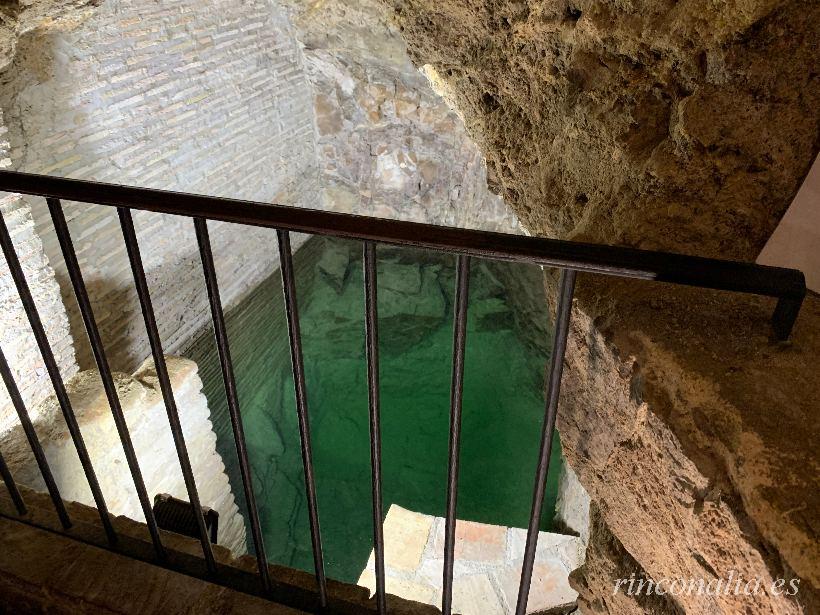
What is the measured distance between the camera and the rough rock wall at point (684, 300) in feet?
3.35

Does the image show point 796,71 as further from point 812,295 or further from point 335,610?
point 335,610

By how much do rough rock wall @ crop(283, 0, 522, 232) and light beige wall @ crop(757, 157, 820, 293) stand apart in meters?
6.09

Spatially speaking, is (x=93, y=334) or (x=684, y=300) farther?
(x=93, y=334)

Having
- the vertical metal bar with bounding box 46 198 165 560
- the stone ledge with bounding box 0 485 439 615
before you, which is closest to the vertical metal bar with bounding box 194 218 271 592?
the stone ledge with bounding box 0 485 439 615

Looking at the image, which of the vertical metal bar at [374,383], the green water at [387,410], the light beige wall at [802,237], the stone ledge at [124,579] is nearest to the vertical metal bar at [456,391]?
the vertical metal bar at [374,383]

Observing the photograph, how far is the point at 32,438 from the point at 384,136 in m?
6.96

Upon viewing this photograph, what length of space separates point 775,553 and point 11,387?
185 cm

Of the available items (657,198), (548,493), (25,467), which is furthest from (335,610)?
(548,493)

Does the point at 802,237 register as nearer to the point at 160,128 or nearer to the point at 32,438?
the point at 32,438

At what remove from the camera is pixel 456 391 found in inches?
48.3

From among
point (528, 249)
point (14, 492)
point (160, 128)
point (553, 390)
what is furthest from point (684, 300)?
point (160, 128)

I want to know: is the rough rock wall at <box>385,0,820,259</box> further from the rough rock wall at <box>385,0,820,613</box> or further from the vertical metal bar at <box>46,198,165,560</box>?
the vertical metal bar at <box>46,198,165,560</box>

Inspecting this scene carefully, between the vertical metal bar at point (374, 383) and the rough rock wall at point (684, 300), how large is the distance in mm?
520

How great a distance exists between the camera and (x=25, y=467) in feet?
10.3
